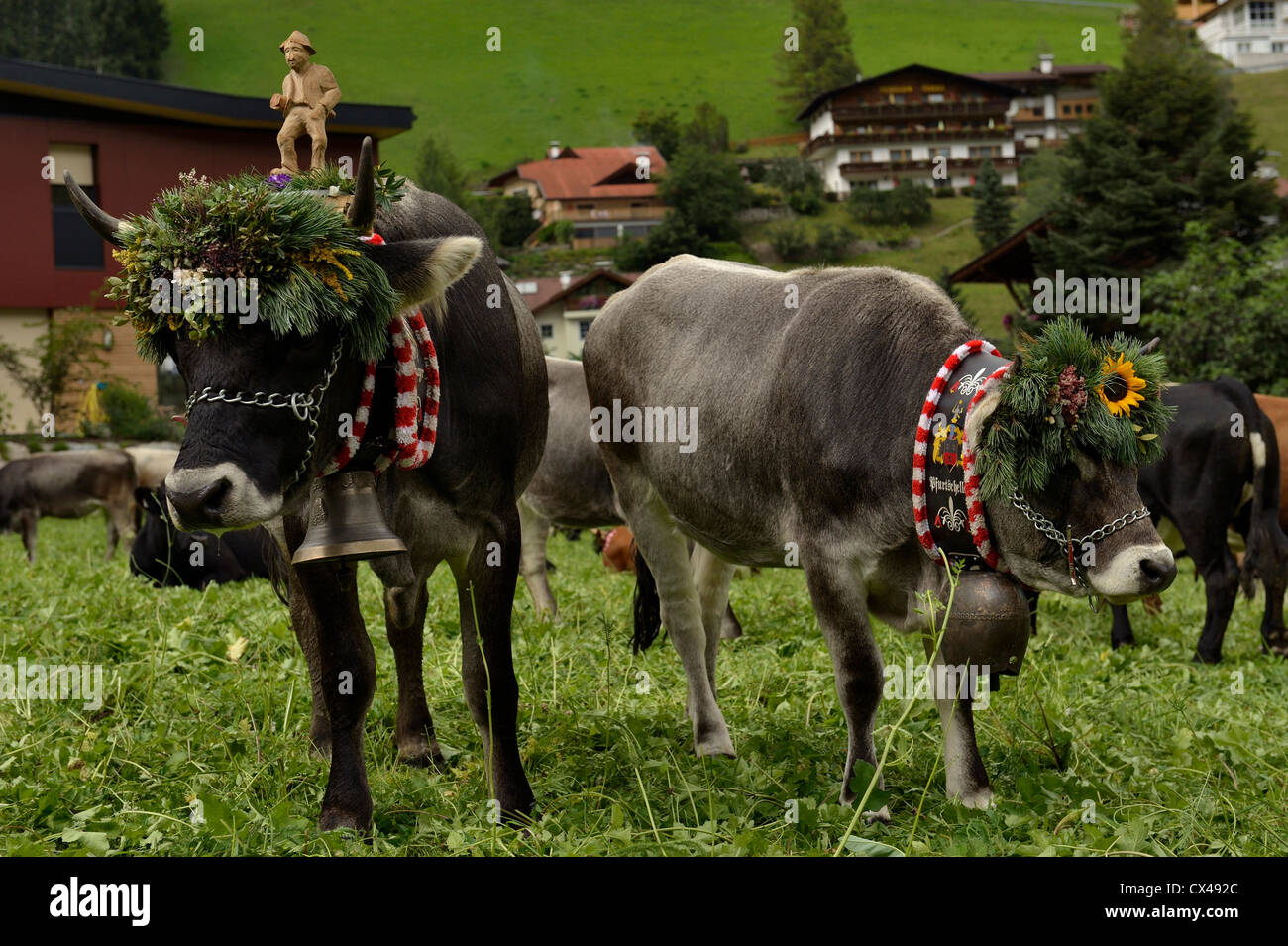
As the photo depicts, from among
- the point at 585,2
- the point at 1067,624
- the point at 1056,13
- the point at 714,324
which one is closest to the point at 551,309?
the point at 1067,624

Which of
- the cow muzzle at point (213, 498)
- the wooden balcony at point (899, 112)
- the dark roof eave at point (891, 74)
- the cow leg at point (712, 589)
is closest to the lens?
the cow muzzle at point (213, 498)

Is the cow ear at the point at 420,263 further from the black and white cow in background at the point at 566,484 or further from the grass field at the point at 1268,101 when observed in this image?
the grass field at the point at 1268,101

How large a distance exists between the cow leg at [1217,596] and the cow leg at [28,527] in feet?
43.4

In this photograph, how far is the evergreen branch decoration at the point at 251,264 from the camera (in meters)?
3.76

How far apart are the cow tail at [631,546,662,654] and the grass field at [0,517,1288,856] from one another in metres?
0.20

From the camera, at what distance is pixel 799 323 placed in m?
5.12

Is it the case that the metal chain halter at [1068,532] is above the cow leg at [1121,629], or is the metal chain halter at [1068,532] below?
above

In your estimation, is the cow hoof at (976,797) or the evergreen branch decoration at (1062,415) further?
the cow hoof at (976,797)

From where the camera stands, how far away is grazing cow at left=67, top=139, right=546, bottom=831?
3.74 meters

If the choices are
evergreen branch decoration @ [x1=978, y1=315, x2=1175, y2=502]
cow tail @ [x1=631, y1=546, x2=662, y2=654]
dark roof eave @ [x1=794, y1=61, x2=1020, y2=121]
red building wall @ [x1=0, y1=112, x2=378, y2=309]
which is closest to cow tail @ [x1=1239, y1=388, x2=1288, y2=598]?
cow tail @ [x1=631, y1=546, x2=662, y2=654]

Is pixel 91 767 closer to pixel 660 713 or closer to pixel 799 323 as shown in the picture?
pixel 660 713

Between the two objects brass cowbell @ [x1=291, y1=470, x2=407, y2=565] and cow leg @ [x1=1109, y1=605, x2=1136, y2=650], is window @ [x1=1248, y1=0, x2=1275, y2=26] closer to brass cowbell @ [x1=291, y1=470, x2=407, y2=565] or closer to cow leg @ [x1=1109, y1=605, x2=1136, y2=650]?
cow leg @ [x1=1109, y1=605, x2=1136, y2=650]

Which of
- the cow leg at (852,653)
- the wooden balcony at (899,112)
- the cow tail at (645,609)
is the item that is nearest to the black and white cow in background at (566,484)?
the cow tail at (645,609)

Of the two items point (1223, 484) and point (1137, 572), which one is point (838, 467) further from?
point (1223, 484)
